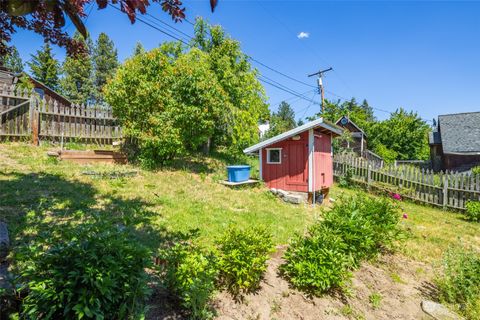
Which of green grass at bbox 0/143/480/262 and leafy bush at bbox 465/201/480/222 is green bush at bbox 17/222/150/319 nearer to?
green grass at bbox 0/143/480/262

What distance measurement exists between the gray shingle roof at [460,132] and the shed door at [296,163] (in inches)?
592

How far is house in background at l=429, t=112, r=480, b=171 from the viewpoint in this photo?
18.0 m

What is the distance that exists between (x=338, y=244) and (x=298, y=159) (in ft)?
19.1

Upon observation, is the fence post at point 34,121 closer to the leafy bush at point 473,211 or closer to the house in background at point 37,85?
the house in background at point 37,85

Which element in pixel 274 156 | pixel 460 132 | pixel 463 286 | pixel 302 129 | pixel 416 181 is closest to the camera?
pixel 463 286

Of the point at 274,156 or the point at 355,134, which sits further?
the point at 355,134

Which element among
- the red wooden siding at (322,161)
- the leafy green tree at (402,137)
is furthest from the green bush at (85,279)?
the leafy green tree at (402,137)

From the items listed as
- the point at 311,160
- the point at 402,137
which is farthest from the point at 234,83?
the point at 402,137

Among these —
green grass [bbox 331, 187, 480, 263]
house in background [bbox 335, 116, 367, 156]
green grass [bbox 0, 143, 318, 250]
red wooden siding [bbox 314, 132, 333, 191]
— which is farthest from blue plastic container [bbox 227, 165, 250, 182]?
house in background [bbox 335, 116, 367, 156]

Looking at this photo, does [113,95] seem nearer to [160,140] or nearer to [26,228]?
[160,140]

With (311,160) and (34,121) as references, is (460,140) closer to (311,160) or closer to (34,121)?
(311,160)

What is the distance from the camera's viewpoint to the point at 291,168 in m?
9.84

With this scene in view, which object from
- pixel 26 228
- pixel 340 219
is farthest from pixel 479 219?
pixel 26 228

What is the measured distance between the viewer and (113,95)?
10328 mm
